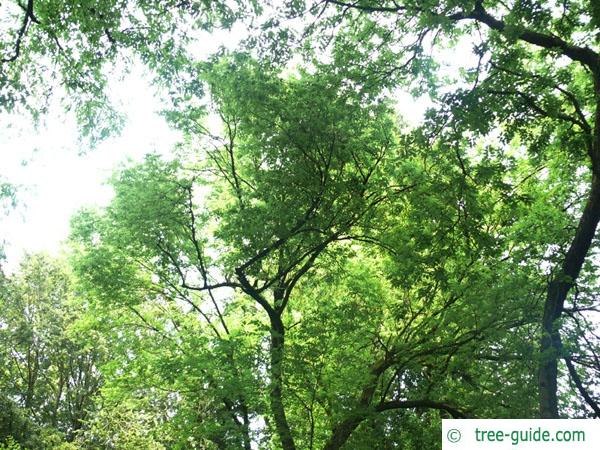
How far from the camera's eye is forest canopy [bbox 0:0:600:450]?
6152mm

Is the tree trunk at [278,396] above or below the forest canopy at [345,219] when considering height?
below

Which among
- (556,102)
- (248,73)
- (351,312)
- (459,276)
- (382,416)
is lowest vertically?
(382,416)

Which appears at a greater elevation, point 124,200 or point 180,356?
point 124,200

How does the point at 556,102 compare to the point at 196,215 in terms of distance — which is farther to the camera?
the point at 196,215

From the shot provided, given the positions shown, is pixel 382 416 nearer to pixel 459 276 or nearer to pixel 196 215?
pixel 459 276

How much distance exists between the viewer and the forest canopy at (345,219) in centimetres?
615

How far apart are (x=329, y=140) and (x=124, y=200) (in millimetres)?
4252

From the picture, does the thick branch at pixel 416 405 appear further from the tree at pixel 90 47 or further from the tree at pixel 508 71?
the tree at pixel 90 47

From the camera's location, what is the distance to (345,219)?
8.74m

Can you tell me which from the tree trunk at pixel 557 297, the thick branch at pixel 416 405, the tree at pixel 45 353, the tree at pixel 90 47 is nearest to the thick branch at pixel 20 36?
the tree at pixel 90 47

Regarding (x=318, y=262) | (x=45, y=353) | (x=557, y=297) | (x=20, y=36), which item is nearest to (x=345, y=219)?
(x=318, y=262)

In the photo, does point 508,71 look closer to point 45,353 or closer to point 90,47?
point 90,47

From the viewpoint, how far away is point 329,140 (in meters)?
7.48

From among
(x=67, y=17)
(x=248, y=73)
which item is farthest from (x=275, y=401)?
(x=67, y=17)
